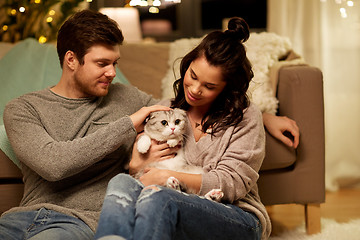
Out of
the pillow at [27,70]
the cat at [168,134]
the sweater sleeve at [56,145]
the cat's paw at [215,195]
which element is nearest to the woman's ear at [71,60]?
the sweater sleeve at [56,145]

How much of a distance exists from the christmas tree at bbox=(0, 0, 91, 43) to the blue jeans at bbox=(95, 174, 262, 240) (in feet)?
7.94

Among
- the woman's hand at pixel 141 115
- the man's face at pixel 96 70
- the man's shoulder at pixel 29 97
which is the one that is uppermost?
the man's face at pixel 96 70

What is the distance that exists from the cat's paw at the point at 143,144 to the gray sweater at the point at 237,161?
169 millimetres

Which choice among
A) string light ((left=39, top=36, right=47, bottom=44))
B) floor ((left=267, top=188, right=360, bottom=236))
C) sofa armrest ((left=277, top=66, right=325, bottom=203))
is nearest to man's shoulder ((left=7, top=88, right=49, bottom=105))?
sofa armrest ((left=277, top=66, right=325, bottom=203))

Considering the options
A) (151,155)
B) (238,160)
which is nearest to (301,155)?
(238,160)

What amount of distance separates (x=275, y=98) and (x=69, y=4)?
2.01 meters

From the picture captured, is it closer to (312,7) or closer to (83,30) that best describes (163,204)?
(83,30)

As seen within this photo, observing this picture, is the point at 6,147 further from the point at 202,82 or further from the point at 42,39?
the point at 42,39

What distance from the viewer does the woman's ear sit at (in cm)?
159

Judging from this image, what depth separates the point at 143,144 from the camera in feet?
5.09

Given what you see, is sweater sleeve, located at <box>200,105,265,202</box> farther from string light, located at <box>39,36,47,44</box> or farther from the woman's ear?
string light, located at <box>39,36,47,44</box>

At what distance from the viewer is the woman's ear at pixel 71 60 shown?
1.59 m

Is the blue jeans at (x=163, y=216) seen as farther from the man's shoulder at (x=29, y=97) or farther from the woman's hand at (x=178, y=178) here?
the man's shoulder at (x=29, y=97)

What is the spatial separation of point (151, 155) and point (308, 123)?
88 cm
